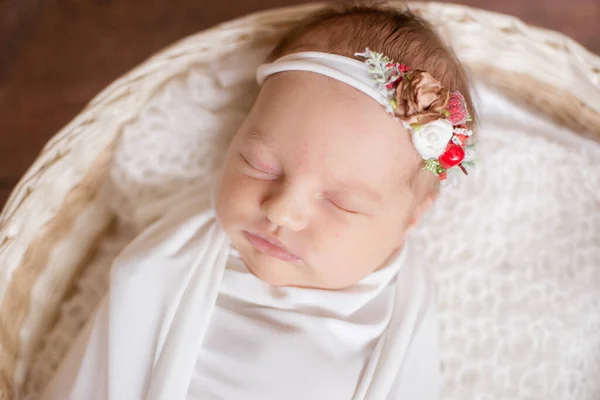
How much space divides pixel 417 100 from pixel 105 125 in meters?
0.76

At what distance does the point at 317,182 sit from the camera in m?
1.06

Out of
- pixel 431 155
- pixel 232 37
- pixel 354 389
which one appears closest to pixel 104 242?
pixel 232 37

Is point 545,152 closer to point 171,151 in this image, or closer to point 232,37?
point 232,37

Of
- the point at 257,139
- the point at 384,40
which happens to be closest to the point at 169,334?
the point at 257,139

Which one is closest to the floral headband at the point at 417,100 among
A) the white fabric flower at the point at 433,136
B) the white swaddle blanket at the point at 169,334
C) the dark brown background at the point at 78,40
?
the white fabric flower at the point at 433,136

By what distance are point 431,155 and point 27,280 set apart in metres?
0.94

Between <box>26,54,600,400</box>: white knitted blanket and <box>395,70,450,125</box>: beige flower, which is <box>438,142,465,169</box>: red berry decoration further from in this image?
<box>26,54,600,400</box>: white knitted blanket

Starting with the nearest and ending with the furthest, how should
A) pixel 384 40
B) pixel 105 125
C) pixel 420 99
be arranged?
pixel 420 99
pixel 384 40
pixel 105 125

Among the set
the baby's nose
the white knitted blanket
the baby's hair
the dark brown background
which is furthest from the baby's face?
the dark brown background

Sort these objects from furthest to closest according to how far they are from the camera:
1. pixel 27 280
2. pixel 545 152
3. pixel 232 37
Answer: pixel 545 152, pixel 232 37, pixel 27 280

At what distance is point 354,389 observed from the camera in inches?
47.0

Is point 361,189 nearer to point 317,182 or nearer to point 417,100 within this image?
point 317,182

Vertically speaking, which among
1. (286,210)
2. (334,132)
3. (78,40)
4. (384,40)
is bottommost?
(78,40)

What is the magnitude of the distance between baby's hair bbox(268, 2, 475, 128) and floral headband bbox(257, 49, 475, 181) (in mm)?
45
